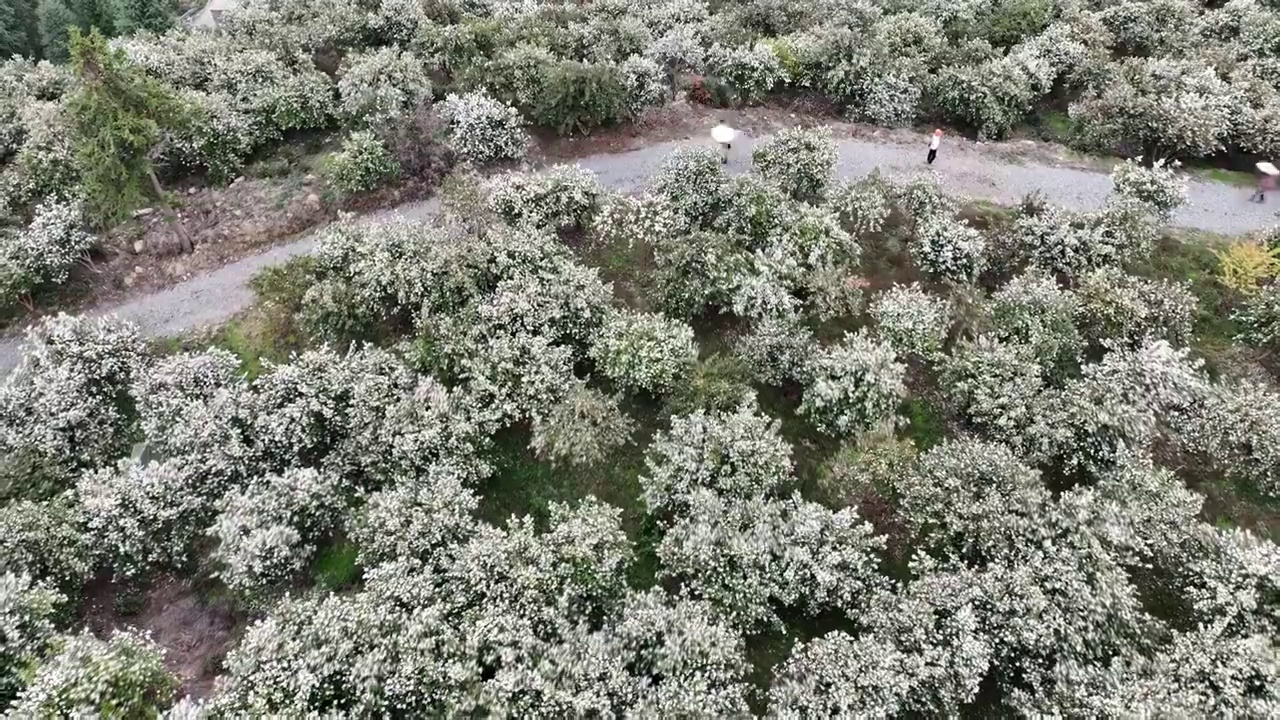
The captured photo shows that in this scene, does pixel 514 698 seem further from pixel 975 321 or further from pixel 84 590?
pixel 975 321

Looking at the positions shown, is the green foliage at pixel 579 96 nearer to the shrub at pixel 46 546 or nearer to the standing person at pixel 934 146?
the standing person at pixel 934 146

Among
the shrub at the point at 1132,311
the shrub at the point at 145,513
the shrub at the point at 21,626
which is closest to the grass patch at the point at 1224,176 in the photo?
the shrub at the point at 1132,311

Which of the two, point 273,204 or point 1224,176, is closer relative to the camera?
point 273,204

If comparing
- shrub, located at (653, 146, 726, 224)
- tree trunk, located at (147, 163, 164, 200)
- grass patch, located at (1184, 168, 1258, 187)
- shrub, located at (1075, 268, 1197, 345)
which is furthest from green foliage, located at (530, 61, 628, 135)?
grass patch, located at (1184, 168, 1258, 187)

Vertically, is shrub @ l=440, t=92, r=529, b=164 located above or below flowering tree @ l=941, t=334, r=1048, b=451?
above

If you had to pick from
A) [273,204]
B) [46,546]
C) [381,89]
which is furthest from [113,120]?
[46,546]

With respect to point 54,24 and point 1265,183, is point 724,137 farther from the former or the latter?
point 54,24

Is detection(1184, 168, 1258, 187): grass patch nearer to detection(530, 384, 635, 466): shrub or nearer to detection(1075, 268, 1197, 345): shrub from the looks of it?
detection(1075, 268, 1197, 345): shrub
